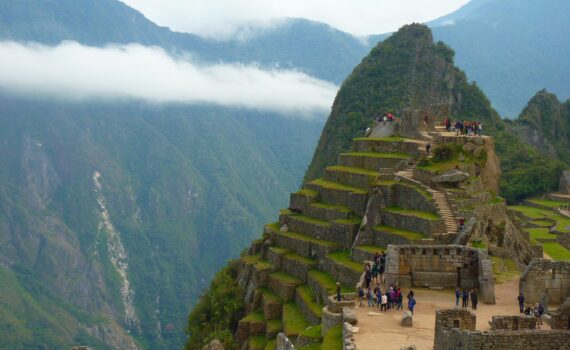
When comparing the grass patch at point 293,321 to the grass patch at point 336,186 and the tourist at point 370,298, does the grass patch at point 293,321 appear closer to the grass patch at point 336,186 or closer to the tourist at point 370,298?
the grass patch at point 336,186

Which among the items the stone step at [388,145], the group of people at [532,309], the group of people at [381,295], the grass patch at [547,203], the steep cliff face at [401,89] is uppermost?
the steep cliff face at [401,89]

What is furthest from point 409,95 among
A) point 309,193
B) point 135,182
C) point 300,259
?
point 300,259

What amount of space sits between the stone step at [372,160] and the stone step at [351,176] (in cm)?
43

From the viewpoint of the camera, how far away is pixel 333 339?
720 inches

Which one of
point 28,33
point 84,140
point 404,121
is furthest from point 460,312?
point 28,33

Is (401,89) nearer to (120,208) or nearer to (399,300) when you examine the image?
(120,208)

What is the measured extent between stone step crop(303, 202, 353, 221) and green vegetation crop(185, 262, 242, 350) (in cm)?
593

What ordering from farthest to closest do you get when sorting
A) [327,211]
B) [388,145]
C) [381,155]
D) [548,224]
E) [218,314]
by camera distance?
[548,224] → [218,314] → [388,145] → [381,155] → [327,211]

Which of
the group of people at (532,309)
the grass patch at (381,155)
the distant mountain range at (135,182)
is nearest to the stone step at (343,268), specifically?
the grass patch at (381,155)

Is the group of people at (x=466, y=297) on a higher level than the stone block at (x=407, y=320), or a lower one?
higher

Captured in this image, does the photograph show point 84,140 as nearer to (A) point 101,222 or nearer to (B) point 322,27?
(A) point 101,222

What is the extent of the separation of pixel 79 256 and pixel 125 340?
18.8 m

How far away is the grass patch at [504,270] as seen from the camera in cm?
2444

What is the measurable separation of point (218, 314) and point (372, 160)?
11487 millimetres
